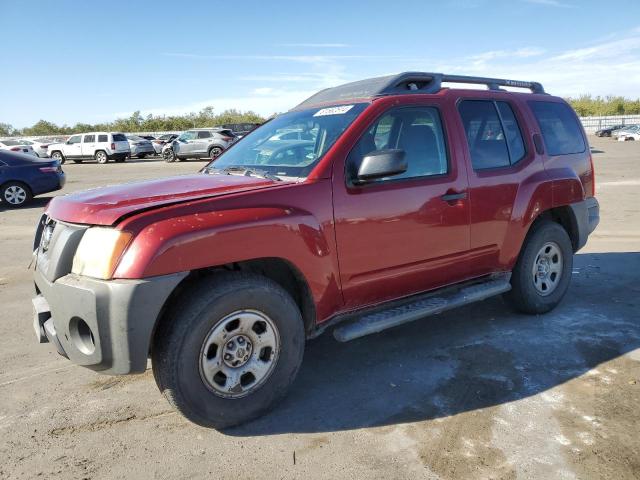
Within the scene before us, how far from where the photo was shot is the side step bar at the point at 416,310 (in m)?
3.29

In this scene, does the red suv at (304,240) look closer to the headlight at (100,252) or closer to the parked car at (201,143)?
the headlight at (100,252)

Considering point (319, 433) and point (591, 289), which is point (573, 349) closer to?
point (591, 289)

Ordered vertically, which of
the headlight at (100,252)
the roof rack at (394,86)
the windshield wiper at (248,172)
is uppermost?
the roof rack at (394,86)

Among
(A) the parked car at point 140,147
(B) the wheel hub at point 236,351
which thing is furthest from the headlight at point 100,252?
(A) the parked car at point 140,147

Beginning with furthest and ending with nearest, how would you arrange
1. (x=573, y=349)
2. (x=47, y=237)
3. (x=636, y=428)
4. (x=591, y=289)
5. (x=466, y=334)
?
1. (x=591, y=289)
2. (x=466, y=334)
3. (x=573, y=349)
4. (x=47, y=237)
5. (x=636, y=428)

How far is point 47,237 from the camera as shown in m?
3.19

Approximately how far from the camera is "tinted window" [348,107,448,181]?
3.60 meters

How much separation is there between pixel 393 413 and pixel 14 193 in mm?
12059

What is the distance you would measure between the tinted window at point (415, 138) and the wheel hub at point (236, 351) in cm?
144

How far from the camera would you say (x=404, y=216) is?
3471 mm

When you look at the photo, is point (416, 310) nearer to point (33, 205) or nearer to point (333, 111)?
point (333, 111)

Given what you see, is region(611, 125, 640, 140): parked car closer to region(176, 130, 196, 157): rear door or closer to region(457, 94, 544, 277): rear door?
region(176, 130, 196, 157): rear door

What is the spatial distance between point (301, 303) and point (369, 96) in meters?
1.55

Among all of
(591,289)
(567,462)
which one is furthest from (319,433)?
(591,289)
